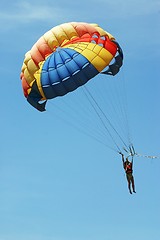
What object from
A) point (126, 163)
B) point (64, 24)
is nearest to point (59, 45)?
point (64, 24)

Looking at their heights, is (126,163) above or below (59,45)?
below

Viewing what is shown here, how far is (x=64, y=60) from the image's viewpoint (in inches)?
1315

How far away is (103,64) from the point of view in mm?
33625

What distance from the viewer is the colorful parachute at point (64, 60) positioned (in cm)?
3338

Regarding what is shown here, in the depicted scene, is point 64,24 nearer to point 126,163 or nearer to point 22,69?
point 22,69

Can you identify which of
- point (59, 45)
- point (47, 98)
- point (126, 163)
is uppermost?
point (59, 45)

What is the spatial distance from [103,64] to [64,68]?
6.45ft

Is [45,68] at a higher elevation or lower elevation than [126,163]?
higher

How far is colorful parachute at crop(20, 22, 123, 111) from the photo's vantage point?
109ft

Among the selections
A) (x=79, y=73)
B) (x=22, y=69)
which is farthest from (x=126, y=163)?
(x=22, y=69)

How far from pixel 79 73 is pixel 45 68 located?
171 cm

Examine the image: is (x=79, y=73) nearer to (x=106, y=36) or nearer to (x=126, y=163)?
(x=106, y=36)

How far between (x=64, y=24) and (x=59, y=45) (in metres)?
1.20

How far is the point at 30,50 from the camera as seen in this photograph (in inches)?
1369
